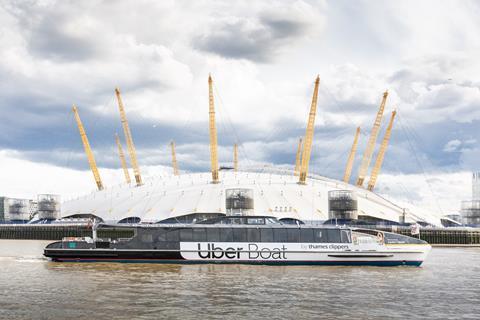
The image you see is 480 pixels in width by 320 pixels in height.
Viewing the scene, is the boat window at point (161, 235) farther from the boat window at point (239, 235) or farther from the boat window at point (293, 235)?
the boat window at point (293, 235)

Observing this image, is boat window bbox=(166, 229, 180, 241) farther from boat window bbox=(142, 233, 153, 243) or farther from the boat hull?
boat window bbox=(142, 233, 153, 243)

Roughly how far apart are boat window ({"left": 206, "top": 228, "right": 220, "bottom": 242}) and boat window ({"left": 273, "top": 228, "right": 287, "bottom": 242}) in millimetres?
5770

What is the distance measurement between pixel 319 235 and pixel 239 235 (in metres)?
8.09

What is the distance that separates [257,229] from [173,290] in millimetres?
20428

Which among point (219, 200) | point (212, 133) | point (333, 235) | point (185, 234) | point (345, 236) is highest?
point (212, 133)

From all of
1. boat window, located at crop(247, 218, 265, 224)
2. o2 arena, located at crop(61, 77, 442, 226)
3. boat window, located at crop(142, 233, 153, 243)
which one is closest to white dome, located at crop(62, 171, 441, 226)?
o2 arena, located at crop(61, 77, 442, 226)

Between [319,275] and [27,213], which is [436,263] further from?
[27,213]

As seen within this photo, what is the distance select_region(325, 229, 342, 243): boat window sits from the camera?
6055cm

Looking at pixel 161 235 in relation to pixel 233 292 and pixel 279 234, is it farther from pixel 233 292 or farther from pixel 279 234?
pixel 233 292

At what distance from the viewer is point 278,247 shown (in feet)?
197

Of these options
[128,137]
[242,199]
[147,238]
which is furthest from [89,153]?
[147,238]

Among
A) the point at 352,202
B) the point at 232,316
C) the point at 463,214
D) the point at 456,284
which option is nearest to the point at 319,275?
the point at 456,284

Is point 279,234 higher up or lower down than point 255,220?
lower down

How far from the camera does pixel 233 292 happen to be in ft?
133
